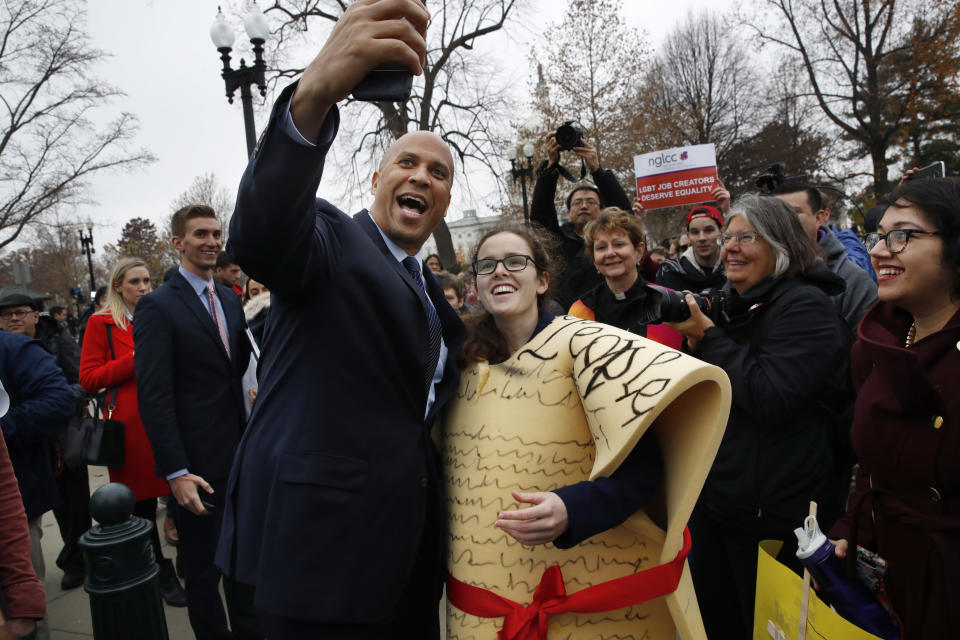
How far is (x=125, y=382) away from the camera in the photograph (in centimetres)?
383

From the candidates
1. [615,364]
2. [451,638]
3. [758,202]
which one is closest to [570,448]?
[615,364]

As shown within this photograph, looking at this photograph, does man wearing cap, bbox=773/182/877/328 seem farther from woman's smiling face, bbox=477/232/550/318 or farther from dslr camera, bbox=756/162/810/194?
woman's smiling face, bbox=477/232/550/318

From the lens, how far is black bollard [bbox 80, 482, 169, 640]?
7.59 feet

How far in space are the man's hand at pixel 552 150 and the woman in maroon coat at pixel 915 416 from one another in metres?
2.36

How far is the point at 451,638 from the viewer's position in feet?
5.83

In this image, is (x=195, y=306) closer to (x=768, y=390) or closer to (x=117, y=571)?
(x=117, y=571)

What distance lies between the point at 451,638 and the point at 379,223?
130cm

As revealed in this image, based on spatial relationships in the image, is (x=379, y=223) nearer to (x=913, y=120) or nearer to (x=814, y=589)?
(x=814, y=589)

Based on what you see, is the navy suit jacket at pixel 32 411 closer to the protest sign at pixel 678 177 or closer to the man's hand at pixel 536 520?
the man's hand at pixel 536 520

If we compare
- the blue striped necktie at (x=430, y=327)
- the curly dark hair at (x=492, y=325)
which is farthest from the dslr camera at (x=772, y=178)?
the blue striped necktie at (x=430, y=327)

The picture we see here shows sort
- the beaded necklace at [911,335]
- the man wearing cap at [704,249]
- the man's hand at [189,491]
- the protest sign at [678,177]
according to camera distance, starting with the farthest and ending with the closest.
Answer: the protest sign at [678,177]
the man wearing cap at [704,249]
the man's hand at [189,491]
the beaded necklace at [911,335]

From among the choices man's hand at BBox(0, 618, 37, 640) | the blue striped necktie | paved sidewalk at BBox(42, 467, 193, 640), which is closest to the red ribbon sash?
the blue striped necktie

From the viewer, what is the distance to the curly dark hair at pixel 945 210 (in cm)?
178

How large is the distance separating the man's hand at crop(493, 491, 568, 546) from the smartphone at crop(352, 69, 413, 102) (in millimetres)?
973
